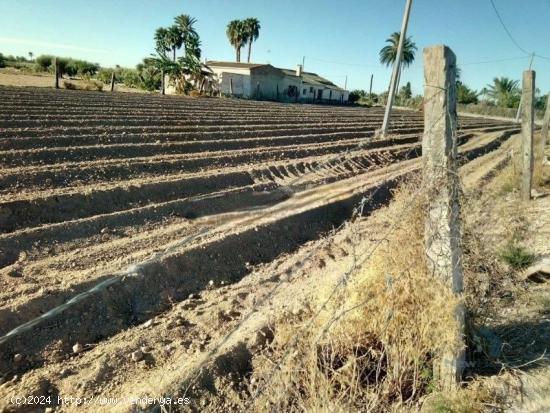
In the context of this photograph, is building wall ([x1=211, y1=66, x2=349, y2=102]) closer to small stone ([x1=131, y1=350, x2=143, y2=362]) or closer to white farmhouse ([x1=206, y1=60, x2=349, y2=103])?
white farmhouse ([x1=206, y1=60, x2=349, y2=103])

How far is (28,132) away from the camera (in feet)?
32.6

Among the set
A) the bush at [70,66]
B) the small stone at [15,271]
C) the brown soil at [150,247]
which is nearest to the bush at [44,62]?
the bush at [70,66]

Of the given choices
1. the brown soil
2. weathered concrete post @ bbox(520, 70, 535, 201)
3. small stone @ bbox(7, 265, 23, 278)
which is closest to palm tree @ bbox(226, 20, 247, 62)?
the brown soil

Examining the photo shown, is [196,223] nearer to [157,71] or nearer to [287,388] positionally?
[287,388]

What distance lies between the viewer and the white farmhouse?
4081cm

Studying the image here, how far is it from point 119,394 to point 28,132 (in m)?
→ 9.03

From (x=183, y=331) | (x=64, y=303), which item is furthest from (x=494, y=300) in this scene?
(x=64, y=303)

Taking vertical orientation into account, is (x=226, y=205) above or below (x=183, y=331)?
above

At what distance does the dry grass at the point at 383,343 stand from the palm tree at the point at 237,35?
63.6m

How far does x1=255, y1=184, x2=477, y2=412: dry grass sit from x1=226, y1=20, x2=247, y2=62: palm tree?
6363 cm

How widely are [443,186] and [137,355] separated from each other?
276 cm

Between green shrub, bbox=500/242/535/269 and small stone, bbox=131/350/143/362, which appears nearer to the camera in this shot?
small stone, bbox=131/350/143/362

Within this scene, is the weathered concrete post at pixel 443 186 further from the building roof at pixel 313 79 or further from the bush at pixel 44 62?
the bush at pixel 44 62

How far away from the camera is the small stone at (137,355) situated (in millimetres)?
3400
